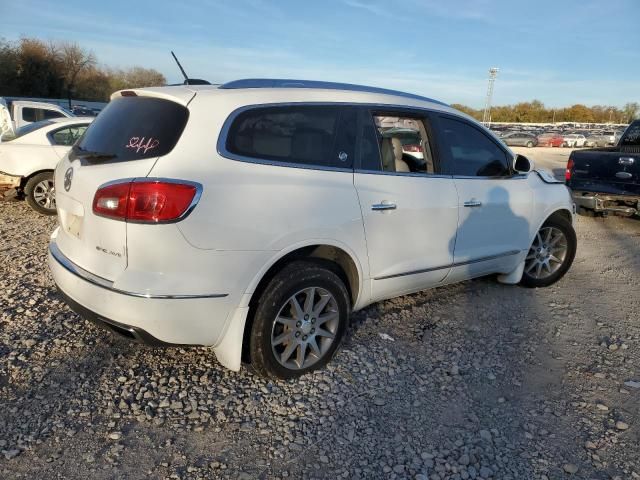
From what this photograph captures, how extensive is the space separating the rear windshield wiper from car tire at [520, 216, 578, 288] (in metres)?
3.96

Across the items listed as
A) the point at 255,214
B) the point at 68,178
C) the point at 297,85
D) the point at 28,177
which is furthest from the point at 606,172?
the point at 28,177

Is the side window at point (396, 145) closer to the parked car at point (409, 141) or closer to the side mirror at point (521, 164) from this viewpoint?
the parked car at point (409, 141)

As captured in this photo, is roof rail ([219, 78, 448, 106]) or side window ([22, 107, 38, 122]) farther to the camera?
side window ([22, 107, 38, 122])

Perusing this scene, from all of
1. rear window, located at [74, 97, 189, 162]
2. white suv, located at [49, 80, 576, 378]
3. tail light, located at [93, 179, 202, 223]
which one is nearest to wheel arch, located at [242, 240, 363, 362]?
white suv, located at [49, 80, 576, 378]

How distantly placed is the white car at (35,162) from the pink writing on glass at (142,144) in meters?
5.56

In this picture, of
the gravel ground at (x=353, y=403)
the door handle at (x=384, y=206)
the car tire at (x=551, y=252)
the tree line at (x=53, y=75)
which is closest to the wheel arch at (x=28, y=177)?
the gravel ground at (x=353, y=403)

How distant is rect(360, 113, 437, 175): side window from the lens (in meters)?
3.48

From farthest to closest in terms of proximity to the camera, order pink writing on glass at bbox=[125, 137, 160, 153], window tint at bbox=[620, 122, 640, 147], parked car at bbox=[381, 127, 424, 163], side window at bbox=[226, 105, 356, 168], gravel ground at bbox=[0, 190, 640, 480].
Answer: window tint at bbox=[620, 122, 640, 147]
parked car at bbox=[381, 127, 424, 163]
side window at bbox=[226, 105, 356, 168]
pink writing on glass at bbox=[125, 137, 160, 153]
gravel ground at bbox=[0, 190, 640, 480]

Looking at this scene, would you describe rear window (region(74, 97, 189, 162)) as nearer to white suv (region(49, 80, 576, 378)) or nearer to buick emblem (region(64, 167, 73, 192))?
white suv (region(49, 80, 576, 378))

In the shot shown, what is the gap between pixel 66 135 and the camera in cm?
792

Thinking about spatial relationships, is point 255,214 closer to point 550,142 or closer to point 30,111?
point 30,111

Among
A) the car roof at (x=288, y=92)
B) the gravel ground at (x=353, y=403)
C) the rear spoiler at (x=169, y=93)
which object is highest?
the car roof at (x=288, y=92)

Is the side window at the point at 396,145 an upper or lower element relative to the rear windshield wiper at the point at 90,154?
upper

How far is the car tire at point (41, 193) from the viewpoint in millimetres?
7570
